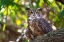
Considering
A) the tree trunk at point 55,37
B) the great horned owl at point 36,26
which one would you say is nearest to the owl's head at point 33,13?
the great horned owl at point 36,26

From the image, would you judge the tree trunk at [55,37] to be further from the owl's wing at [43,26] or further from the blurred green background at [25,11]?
the owl's wing at [43,26]

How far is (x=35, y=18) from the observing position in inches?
138

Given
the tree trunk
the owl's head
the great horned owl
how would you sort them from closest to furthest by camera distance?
the tree trunk
the great horned owl
the owl's head

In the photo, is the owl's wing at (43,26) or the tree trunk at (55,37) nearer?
the tree trunk at (55,37)

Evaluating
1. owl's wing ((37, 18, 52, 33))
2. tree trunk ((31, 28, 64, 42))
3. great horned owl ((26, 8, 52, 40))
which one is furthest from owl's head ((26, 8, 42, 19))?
tree trunk ((31, 28, 64, 42))

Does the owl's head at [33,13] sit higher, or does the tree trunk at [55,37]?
the tree trunk at [55,37]

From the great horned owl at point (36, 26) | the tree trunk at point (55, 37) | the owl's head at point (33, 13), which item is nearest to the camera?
the tree trunk at point (55, 37)

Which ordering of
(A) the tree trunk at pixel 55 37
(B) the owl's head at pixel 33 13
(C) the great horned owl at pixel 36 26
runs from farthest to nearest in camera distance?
(B) the owl's head at pixel 33 13
(C) the great horned owl at pixel 36 26
(A) the tree trunk at pixel 55 37

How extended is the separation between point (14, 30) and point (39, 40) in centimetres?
470

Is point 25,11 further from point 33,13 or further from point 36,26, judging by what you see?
point 36,26

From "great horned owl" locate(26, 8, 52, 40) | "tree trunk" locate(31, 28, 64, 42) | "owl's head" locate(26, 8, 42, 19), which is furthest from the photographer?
"owl's head" locate(26, 8, 42, 19)

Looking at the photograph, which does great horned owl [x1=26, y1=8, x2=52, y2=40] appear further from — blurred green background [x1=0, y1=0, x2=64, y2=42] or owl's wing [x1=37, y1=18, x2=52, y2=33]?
blurred green background [x1=0, y1=0, x2=64, y2=42]

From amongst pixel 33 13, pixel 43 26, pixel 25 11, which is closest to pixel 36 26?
pixel 43 26

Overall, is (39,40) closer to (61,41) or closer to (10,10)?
(61,41)
